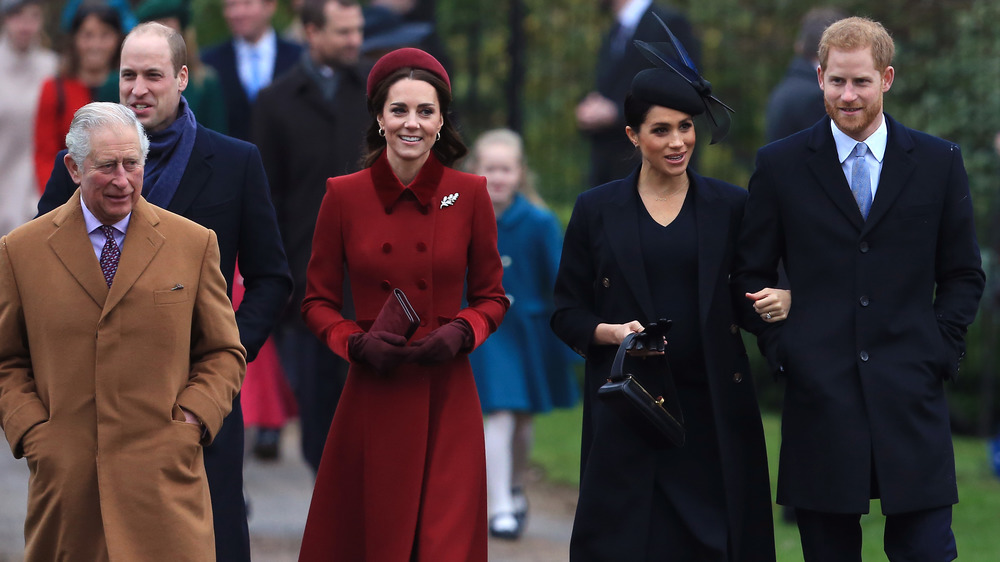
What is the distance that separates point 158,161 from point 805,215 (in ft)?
7.13

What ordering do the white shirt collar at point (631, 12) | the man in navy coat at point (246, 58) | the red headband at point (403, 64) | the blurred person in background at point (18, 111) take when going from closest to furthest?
the red headband at point (403, 64) < the man in navy coat at point (246, 58) < the blurred person in background at point (18, 111) < the white shirt collar at point (631, 12)

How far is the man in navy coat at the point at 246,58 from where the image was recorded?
9750 millimetres

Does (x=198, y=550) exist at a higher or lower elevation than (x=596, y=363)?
lower

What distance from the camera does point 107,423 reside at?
4.89 metres

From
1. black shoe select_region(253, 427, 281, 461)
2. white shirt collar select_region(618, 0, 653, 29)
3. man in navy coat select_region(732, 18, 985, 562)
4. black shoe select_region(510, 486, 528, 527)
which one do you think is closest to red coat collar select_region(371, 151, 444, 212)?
man in navy coat select_region(732, 18, 985, 562)

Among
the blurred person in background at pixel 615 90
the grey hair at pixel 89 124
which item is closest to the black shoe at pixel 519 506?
the blurred person in background at pixel 615 90

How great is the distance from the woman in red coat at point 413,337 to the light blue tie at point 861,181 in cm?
125

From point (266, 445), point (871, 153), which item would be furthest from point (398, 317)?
point (266, 445)

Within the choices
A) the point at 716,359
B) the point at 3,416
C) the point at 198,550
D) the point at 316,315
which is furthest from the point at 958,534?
the point at 3,416

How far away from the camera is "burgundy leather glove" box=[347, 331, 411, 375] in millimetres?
5383

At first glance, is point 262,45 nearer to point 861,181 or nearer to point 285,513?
point 285,513

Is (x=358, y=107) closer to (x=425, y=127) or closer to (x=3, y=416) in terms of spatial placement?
(x=425, y=127)

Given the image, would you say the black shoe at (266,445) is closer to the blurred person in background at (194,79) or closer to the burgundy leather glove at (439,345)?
the blurred person in background at (194,79)

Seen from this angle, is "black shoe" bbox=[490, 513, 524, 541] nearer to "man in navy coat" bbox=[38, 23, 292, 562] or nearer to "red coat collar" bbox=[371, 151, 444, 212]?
"man in navy coat" bbox=[38, 23, 292, 562]
